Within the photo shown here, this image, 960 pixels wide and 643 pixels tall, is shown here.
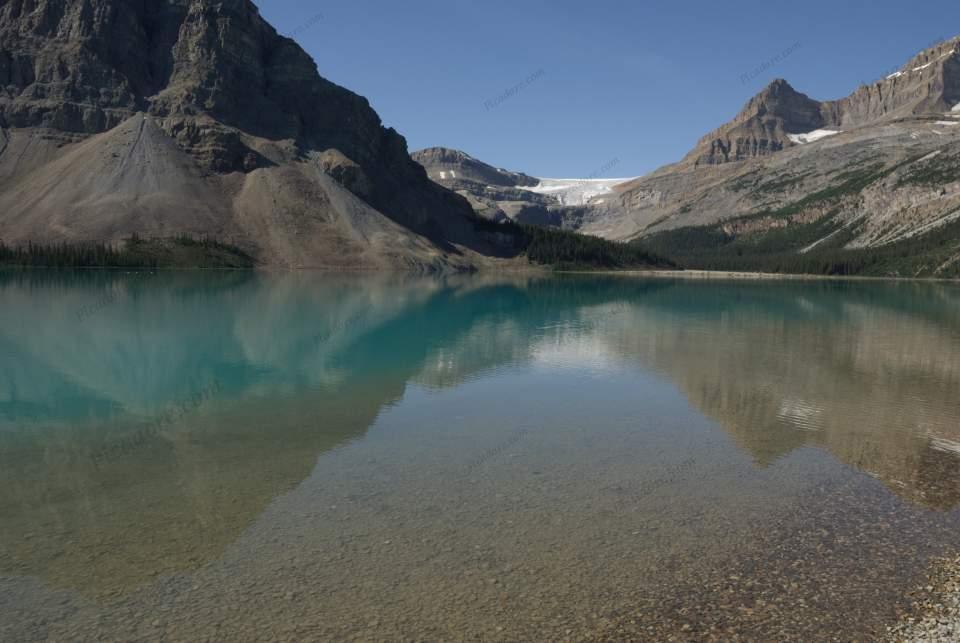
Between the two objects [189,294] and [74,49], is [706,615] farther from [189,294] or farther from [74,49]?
[74,49]

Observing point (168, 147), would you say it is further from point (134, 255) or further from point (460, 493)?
point (460, 493)

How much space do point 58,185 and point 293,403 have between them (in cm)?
14938

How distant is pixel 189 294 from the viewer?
75812 mm

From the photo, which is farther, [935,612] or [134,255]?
[134,255]

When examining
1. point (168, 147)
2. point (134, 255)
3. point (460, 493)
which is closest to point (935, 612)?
point (460, 493)

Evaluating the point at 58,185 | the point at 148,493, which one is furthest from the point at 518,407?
the point at 58,185

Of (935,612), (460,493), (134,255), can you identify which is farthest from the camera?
(134,255)

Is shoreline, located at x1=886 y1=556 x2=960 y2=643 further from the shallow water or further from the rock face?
the rock face

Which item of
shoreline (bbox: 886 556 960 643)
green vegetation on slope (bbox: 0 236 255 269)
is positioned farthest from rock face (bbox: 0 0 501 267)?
shoreline (bbox: 886 556 960 643)

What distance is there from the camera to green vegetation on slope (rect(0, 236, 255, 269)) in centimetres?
12262

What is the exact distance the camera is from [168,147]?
164 metres

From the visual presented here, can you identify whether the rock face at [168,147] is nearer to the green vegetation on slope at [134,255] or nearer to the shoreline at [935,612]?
the green vegetation on slope at [134,255]

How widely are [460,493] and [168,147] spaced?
170607 millimetres

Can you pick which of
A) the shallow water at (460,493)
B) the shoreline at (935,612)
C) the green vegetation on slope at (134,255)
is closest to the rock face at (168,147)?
the green vegetation on slope at (134,255)
